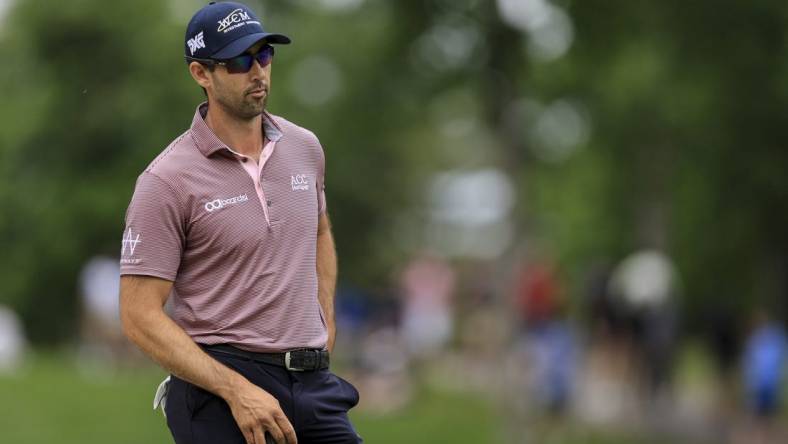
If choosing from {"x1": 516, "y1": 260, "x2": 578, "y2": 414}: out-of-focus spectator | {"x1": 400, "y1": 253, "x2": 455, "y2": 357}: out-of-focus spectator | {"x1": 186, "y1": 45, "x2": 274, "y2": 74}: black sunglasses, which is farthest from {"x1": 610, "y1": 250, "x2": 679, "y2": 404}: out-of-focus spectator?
{"x1": 186, "y1": 45, "x2": 274, "y2": 74}: black sunglasses

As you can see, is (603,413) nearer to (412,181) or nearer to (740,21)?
(740,21)

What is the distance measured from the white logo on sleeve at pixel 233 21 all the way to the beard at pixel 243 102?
219mm

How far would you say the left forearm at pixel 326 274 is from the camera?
6234mm

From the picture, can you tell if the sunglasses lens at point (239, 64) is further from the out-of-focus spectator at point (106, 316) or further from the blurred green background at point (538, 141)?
the out-of-focus spectator at point (106, 316)

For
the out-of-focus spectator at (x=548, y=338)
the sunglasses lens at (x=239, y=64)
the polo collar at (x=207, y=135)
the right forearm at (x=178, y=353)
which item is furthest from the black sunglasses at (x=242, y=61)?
the out-of-focus spectator at (x=548, y=338)

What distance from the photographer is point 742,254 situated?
29.8 m

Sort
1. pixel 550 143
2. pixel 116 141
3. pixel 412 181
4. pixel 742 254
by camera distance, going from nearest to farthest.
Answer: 1. pixel 550 143
2. pixel 742 254
3. pixel 116 141
4. pixel 412 181

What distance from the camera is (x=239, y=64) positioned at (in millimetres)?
5762

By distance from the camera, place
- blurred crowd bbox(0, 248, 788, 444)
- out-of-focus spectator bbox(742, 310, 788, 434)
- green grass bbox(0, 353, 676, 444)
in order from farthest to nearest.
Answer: out-of-focus spectator bbox(742, 310, 788, 434)
blurred crowd bbox(0, 248, 788, 444)
green grass bbox(0, 353, 676, 444)

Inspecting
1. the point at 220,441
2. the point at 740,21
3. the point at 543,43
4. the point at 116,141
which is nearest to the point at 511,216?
the point at 543,43

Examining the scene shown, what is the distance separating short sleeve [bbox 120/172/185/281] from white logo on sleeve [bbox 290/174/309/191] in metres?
0.49

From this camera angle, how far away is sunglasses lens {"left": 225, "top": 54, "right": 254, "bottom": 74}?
575 centimetres

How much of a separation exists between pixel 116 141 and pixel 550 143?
1021 inches

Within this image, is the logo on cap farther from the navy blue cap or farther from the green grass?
the green grass
